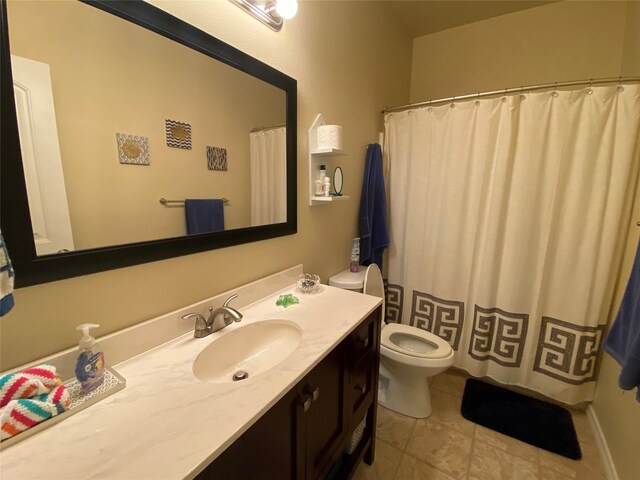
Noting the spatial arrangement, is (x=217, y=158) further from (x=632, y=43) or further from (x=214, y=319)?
(x=632, y=43)

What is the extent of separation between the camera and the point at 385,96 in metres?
2.17

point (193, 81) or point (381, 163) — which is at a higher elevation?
point (193, 81)

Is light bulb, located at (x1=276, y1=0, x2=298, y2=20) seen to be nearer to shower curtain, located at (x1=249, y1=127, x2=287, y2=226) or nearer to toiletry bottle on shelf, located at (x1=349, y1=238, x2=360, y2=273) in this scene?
shower curtain, located at (x1=249, y1=127, x2=287, y2=226)

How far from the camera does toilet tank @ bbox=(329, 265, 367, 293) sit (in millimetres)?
1732

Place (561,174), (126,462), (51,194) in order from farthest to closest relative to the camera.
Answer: (561,174), (51,194), (126,462)

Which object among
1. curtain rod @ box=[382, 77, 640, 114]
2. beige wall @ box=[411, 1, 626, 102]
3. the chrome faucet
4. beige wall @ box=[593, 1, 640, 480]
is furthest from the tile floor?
beige wall @ box=[411, 1, 626, 102]

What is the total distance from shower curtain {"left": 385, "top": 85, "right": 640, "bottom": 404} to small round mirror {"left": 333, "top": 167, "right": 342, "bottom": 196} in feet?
2.14

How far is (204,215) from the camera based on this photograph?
104 centimetres

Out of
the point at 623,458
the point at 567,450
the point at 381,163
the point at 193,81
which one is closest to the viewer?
the point at 193,81

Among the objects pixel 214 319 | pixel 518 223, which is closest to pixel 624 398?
pixel 518 223

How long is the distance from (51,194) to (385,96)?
210 centimetres

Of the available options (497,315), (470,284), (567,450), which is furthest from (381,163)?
(567,450)

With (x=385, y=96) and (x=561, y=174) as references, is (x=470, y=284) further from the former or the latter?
(x=385, y=96)

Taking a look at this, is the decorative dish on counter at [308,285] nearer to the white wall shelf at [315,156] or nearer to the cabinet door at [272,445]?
the white wall shelf at [315,156]
